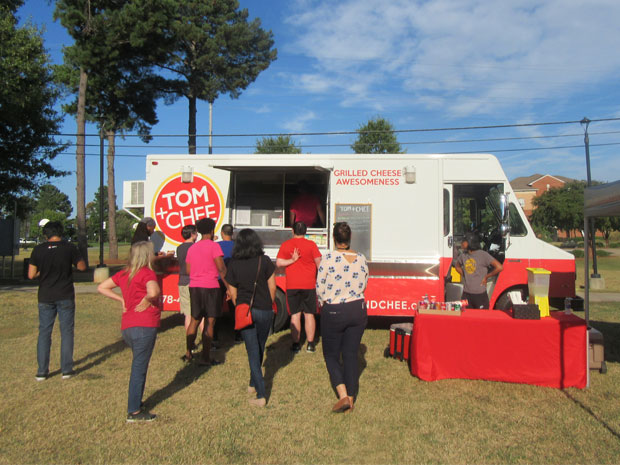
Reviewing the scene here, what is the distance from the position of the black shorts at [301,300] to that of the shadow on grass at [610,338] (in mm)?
3772

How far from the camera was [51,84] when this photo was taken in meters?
16.4

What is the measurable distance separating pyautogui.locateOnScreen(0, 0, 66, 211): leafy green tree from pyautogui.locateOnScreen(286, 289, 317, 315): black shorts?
1202 cm

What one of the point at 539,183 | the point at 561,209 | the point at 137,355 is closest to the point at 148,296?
the point at 137,355

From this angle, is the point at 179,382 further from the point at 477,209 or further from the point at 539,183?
the point at 539,183

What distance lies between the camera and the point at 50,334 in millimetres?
5188

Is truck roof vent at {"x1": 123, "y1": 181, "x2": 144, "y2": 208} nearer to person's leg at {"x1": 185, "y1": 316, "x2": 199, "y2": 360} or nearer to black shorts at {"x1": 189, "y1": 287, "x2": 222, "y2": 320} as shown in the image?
person's leg at {"x1": 185, "y1": 316, "x2": 199, "y2": 360}

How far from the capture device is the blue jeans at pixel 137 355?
13.0 feet

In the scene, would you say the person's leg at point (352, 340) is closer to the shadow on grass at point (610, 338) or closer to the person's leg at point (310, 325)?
the person's leg at point (310, 325)

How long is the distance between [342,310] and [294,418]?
40.8 inches

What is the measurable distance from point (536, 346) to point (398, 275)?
7.55 ft

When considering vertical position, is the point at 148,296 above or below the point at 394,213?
below

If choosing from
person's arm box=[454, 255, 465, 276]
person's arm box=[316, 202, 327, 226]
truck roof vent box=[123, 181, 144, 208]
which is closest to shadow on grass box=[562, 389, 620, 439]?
person's arm box=[454, 255, 465, 276]

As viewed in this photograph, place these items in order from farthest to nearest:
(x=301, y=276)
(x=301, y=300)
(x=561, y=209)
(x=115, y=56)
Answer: (x=561, y=209) → (x=115, y=56) → (x=301, y=300) → (x=301, y=276)

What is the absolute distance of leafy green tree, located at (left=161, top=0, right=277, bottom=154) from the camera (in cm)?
2023
